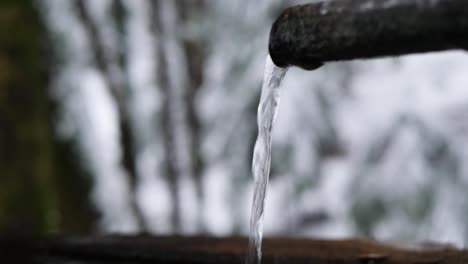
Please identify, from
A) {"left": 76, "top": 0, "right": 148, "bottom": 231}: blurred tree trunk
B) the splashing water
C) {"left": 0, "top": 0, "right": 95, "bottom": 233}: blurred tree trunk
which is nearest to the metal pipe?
the splashing water

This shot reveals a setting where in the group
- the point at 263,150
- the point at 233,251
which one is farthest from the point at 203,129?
the point at 263,150

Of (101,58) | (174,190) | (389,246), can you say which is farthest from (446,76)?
(389,246)

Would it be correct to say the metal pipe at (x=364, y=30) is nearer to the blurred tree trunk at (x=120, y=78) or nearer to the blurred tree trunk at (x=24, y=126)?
the blurred tree trunk at (x=24, y=126)

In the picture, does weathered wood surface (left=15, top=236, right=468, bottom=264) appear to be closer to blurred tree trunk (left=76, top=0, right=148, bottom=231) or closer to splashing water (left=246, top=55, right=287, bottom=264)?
splashing water (left=246, top=55, right=287, bottom=264)

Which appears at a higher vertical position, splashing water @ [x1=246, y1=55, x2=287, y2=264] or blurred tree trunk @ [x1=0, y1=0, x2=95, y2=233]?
splashing water @ [x1=246, y1=55, x2=287, y2=264]

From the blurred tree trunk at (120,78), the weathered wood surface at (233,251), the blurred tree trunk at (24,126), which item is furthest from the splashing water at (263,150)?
the blurred tree trunk at (120,78)
